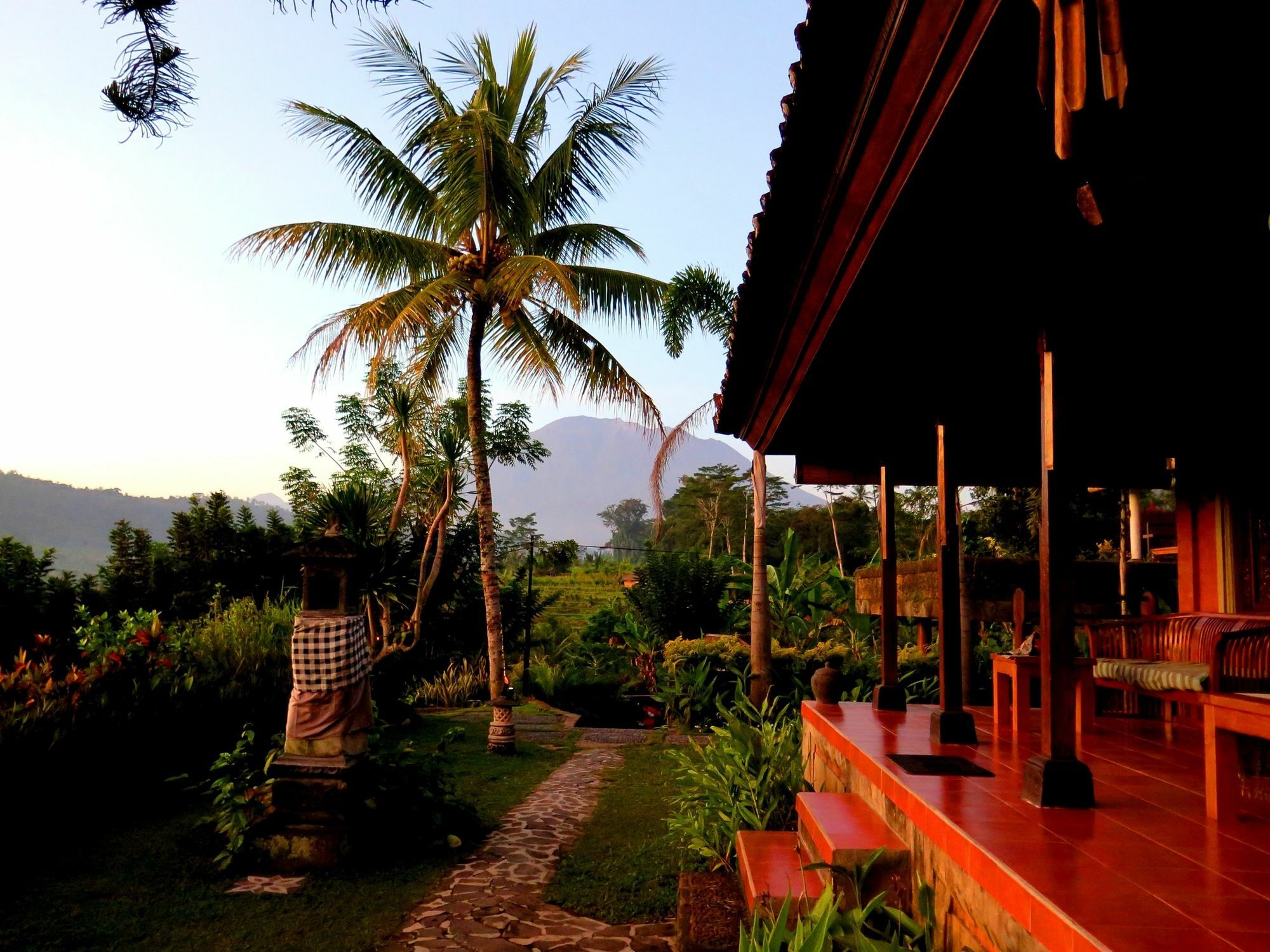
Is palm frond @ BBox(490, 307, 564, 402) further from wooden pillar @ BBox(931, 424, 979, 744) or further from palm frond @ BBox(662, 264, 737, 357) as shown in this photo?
wooden pillar @ BBox(931, 424, 979, 744)

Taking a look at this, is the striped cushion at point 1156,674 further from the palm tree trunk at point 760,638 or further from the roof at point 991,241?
the palm tree trunk at point 760,638

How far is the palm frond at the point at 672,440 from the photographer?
44.2ft

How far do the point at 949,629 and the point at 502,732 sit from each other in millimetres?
6775

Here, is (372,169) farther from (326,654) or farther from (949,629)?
(949,629)

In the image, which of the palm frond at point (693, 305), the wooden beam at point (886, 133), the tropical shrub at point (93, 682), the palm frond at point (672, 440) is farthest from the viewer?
the palm frond at point (672, 440)

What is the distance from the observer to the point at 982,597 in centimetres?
912

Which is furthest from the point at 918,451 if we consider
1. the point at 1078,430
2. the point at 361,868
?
the point at 361,868

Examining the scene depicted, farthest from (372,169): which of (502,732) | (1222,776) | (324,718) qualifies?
(1222,776)

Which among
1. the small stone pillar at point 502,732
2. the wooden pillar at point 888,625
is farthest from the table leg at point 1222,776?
the small stone pillar at point 502,732

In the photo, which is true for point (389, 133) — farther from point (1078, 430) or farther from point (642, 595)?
point (1078, 430)

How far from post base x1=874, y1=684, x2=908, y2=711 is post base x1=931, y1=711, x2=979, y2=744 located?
1260 mm

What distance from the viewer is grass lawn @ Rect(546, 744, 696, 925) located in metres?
5.39

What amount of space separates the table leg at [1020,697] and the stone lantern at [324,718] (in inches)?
164

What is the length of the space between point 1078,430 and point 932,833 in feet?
13.0
